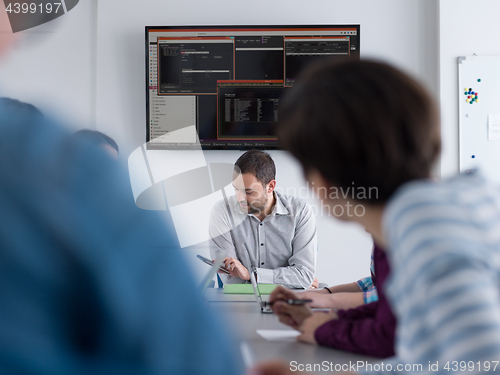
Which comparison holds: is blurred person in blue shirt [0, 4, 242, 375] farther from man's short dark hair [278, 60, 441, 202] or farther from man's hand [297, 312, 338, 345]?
man's hand [297, 312, 338, 345]

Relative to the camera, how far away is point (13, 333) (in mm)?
347

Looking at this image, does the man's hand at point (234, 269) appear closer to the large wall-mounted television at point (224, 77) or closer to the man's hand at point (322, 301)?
the man's hand at point (322, 301)

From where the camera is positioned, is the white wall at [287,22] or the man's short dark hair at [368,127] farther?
the white wall at [287,22]

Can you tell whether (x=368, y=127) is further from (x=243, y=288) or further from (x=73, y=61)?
(x=73, y=61)

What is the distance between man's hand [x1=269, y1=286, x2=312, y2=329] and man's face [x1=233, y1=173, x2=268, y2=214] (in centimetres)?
125

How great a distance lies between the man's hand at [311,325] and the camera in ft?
3.37

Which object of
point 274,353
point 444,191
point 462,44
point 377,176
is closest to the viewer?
point 444,191

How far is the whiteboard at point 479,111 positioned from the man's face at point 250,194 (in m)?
1.45

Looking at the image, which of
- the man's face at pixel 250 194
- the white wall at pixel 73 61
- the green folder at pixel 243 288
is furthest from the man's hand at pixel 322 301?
the white wall at pixel 73 61

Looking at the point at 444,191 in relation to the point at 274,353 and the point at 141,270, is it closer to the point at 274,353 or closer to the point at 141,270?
the point at 141,270

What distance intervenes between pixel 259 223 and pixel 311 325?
137cm

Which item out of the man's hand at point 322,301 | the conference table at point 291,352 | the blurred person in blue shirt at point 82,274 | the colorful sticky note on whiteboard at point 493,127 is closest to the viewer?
the blurred person in blue shirt at point 82,274

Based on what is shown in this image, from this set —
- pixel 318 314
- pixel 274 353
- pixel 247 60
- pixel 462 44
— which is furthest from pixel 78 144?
pixel 462 44

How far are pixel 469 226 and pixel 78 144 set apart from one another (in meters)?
0.40
